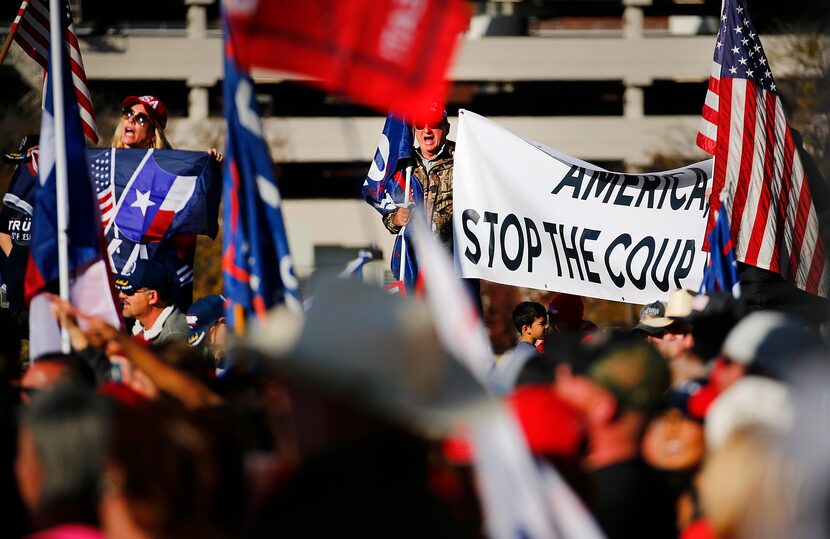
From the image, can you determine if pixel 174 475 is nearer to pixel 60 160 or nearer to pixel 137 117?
pixel 60 160

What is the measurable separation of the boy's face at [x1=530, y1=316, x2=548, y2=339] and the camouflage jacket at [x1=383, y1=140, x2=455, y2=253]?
0.75 m

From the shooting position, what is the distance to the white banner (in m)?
8.76

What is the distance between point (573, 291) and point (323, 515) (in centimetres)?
651

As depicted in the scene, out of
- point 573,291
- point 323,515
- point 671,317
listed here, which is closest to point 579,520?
point 323,515

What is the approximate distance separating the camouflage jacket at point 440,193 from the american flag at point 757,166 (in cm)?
A: 165

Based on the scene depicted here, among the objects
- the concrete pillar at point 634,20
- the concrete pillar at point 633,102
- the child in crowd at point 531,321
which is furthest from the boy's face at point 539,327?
the concrete pillar at point 634,20

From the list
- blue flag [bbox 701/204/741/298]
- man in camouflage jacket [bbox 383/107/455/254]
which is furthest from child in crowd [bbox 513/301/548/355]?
blue flag [bbox 701/204/741/298]

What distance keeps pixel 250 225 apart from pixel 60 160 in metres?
1.22

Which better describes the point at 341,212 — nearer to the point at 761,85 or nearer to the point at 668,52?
the point at 668,52

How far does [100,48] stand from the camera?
47.9 metres

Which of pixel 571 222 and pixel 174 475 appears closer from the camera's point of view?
pixel 174 475

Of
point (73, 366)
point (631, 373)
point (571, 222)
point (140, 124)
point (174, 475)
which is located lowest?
point (571, 222)

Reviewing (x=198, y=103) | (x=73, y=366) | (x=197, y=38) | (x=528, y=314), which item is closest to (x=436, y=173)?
(x=528, y=314)

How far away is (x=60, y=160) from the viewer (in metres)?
5.90
